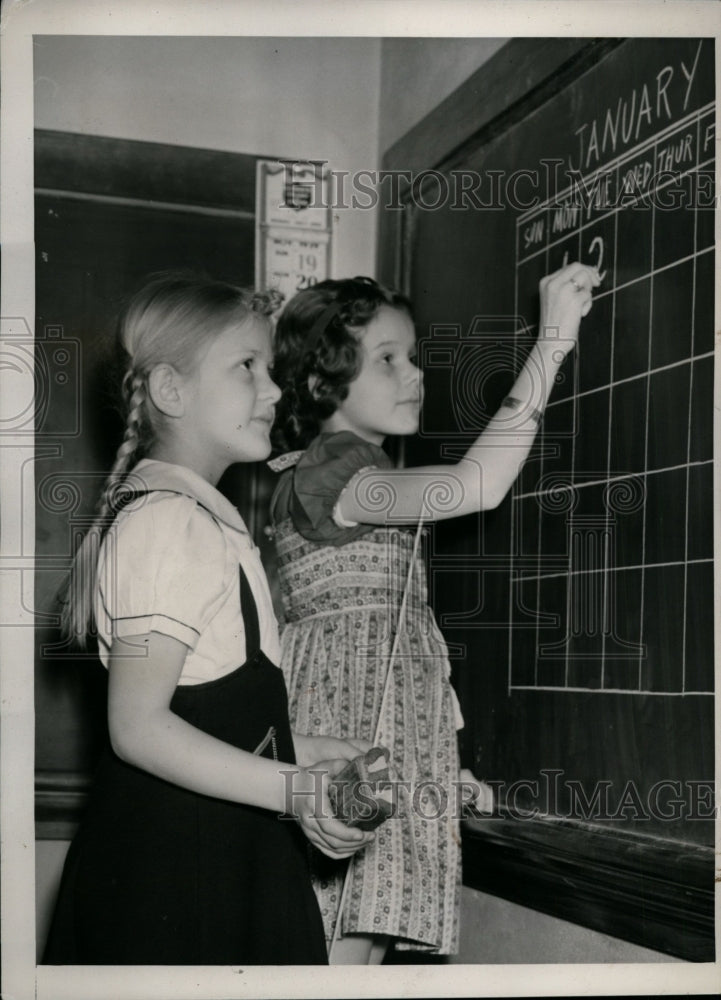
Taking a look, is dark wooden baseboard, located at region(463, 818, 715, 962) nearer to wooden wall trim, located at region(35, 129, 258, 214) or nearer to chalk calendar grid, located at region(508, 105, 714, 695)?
chalk calendar grid, located at region(508, 105, 714, 695)

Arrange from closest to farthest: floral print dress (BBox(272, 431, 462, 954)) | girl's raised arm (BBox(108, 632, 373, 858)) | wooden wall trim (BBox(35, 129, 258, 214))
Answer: girl's raised arm (BBox(108, 632, 373, 858)) < floral print dress (BBox(272, 431, 462, 954)) < wooden wall trim (BBox(35, 129, 258, 214))

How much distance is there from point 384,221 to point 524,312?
288mm

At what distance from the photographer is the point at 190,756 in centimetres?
124

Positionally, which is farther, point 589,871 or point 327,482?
point 327,482

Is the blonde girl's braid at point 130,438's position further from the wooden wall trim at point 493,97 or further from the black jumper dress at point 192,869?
the wooden wall trim at point 493,97

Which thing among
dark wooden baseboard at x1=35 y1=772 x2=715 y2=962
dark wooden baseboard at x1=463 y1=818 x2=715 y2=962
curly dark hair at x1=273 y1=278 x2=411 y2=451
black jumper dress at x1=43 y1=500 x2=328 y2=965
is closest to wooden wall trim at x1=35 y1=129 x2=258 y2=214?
curly dark hair at x1=273 y1=278 x2=411 y2=451

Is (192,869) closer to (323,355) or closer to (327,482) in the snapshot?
(327,482)

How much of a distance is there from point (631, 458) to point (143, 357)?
1.86 ft

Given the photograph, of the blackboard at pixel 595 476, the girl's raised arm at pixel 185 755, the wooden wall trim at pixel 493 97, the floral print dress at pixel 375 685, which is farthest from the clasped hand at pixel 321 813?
the wooden wall trim at pixel 493 97

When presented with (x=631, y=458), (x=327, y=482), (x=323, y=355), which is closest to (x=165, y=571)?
(x=327, y=482)

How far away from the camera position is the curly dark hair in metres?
1.56

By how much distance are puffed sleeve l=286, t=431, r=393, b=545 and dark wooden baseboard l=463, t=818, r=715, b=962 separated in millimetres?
386

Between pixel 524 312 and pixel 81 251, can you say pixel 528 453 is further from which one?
pixel 81 251

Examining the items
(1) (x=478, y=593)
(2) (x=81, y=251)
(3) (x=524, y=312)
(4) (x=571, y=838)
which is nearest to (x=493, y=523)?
(1) (x=478, y=593)
